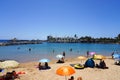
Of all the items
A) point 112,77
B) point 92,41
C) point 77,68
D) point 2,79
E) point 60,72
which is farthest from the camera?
point 92,41

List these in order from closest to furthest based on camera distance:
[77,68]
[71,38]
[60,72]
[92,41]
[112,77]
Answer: [60,72]
[112,77]
[77,68]
[92,41]
[71,38]

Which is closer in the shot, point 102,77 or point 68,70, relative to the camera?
point 68,70

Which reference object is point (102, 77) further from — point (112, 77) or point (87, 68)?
point (87, 68)

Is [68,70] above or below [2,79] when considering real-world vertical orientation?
above

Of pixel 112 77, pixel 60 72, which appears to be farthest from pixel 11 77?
pixel 112 77

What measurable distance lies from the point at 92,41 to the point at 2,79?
6749 inches

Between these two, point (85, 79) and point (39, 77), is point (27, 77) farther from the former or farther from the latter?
point (85, 79)

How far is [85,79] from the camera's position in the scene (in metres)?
15.6

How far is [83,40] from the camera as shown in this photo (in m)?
188

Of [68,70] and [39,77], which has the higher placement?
[68,70]

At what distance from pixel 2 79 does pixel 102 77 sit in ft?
30.4

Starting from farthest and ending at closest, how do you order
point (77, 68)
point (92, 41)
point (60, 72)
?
point (92, 41)
point (77, 68)
point (60, 72)

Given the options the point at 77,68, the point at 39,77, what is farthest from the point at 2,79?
the point at 77,68

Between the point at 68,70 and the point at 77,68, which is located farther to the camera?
the point at 77,68
